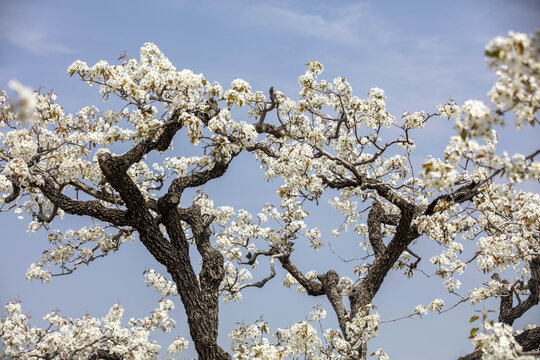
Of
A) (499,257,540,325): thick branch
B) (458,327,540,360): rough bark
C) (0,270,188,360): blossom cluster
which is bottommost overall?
(458,327,540,360): rough bark

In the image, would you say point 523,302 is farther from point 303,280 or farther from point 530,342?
point 303,280

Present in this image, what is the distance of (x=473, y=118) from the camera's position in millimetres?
4965

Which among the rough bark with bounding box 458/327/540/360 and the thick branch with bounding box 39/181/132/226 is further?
the rough bark with bounding box 458/327/540/360

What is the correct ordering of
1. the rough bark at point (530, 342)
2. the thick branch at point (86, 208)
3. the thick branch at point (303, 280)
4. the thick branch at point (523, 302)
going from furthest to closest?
the thick branch at point (303, 280) → the thick branch at point (523, 302) → the rough bark at point (530, 342) → the thick branch at point (86, 208)

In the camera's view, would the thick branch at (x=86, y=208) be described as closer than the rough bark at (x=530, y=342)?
Yes

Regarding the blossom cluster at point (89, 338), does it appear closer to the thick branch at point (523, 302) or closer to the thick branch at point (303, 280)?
the thick branch at point (303, 280)

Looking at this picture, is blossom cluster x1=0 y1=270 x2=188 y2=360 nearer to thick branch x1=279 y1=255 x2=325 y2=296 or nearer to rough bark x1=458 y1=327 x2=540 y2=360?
thick branch x1=279 y1=255 x2=325 y2=296

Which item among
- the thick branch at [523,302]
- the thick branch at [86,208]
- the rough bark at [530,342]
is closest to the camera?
the thick branch at [86,208]

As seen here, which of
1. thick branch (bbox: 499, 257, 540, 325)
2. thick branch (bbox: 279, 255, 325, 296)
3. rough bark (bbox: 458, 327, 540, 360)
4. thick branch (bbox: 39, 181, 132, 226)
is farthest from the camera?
thick branch (bbox: 279, 255, 325, 296)

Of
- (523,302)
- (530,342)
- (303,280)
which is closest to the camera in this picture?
(530,342)

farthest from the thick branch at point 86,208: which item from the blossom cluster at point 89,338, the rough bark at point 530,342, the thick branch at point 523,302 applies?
the thick branch at point 523,302

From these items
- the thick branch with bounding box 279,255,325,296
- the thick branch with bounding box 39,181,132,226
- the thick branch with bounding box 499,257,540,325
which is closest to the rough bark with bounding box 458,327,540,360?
the thick branch with bounding box 499,257,540,325

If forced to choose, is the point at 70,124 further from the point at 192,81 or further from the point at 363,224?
the point at 363,224

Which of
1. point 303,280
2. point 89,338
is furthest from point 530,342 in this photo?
point 89,338
